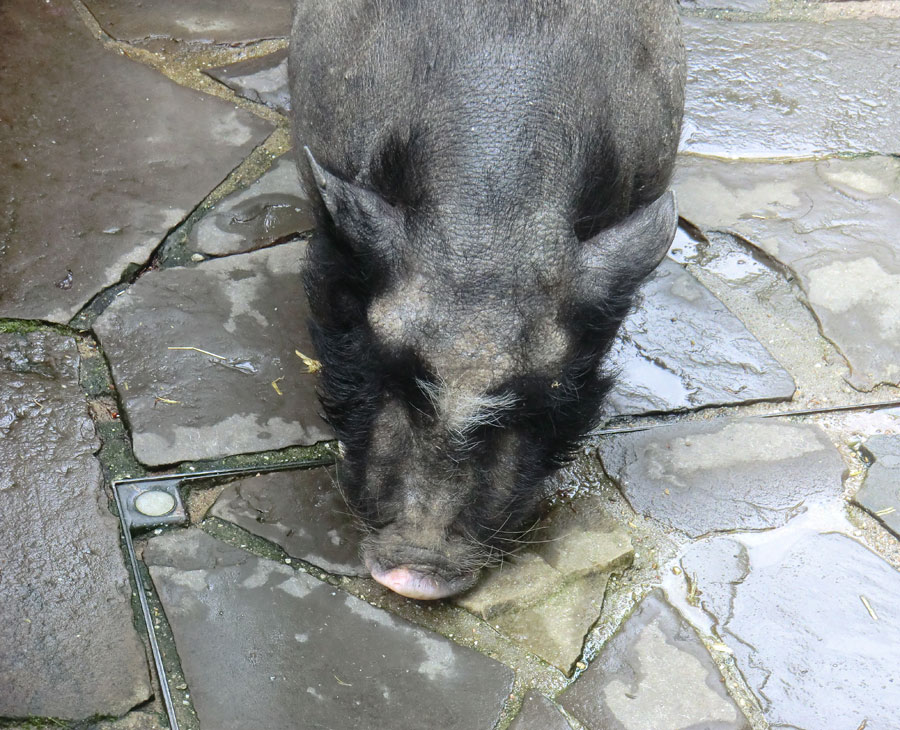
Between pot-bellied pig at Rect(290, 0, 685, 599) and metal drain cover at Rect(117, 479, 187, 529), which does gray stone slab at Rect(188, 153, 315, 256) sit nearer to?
pot-bellied pig at Rect(290, 0, 685, 599)

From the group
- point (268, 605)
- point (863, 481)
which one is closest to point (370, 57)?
point (268, 605)

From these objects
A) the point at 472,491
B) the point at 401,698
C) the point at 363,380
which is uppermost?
the point at 363,380

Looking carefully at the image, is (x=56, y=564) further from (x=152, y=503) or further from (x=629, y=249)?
(x=629, y=249)

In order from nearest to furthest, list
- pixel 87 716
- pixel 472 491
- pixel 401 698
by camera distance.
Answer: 1. pixel 87 716
2. pixel 401 698
3. pixel 472 491

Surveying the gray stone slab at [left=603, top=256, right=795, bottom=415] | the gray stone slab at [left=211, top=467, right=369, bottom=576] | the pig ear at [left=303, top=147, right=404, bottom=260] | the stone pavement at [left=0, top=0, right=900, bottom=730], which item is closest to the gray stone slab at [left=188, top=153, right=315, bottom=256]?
the stone pavement at [left=0, top=0, right=900, bottom=730]

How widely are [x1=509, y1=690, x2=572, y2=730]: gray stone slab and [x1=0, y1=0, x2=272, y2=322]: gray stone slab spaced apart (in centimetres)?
232

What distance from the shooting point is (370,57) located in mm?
3512

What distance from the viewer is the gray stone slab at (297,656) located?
9.64ft

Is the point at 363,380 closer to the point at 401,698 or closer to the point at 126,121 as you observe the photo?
the point at 401,698

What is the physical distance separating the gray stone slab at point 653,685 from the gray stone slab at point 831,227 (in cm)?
168

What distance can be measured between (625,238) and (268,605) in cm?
162

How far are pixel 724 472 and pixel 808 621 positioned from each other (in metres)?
0.69

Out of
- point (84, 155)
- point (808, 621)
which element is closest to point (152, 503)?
point (84, 155)

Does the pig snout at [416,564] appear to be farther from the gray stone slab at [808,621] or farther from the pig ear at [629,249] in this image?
the pig ear at [629,249]
